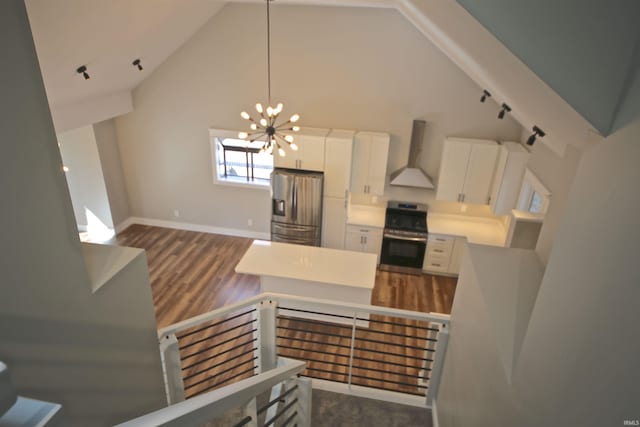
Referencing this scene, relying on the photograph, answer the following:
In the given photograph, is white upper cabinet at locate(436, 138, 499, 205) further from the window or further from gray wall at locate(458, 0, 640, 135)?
gray wall at locate(458, 0, 640, 135)

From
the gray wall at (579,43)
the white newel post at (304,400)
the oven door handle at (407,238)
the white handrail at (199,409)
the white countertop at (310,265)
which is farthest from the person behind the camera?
the oven door handle at (407,238)

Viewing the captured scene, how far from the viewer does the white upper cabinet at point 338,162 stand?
618 centimetres

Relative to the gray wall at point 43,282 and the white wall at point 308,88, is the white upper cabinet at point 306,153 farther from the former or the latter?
the gray wall at point 43,282

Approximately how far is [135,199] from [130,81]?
2475mm

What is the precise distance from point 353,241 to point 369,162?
54.7 inches

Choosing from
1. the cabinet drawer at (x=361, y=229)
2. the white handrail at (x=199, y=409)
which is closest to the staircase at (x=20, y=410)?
the white handrail at (x=199, y=409)

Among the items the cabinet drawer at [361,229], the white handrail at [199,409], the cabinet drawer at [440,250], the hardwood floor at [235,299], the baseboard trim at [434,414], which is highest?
the white handrail at [199,409]

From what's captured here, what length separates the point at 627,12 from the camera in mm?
1335

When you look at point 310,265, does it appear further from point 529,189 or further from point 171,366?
Result: point 529,189

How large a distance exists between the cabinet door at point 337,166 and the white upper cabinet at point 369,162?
0.74 ft

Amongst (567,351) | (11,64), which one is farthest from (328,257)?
(11,64)

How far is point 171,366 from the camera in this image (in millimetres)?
2582

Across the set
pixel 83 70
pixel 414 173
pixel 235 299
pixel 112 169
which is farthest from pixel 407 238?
pixel 112 169

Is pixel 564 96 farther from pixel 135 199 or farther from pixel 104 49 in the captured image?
pixel 135 199
